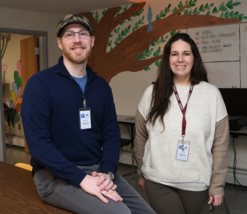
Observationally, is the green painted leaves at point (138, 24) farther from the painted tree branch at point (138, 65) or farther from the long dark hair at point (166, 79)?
the long dark hair at point (166, 79)

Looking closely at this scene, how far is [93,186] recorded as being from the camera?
1.23m

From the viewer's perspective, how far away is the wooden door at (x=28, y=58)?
560 cm

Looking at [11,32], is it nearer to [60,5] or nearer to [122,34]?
[60,5]

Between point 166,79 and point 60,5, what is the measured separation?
3621mm

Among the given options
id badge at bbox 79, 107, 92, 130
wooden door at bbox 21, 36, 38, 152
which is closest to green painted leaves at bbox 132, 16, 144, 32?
wooden door at bbox 21, 36, 38, 152

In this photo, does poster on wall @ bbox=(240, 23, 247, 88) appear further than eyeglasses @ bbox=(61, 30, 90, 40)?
Yes

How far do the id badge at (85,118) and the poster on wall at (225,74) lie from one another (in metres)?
2.86

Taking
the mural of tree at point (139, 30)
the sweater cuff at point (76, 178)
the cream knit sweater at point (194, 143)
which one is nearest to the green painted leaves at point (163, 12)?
the mural of tree at point (139, 30)

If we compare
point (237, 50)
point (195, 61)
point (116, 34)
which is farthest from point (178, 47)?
point (116, 34)

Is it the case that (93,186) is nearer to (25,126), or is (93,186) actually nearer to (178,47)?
(25,126)

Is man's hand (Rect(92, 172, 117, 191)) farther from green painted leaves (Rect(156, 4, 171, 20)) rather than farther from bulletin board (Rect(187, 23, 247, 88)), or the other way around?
green painted leaves (Rect(156, 4, 171, 20))

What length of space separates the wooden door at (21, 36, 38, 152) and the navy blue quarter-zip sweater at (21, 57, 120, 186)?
14.5ft

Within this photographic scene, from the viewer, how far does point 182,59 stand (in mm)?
1714

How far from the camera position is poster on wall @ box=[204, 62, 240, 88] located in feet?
12.1
